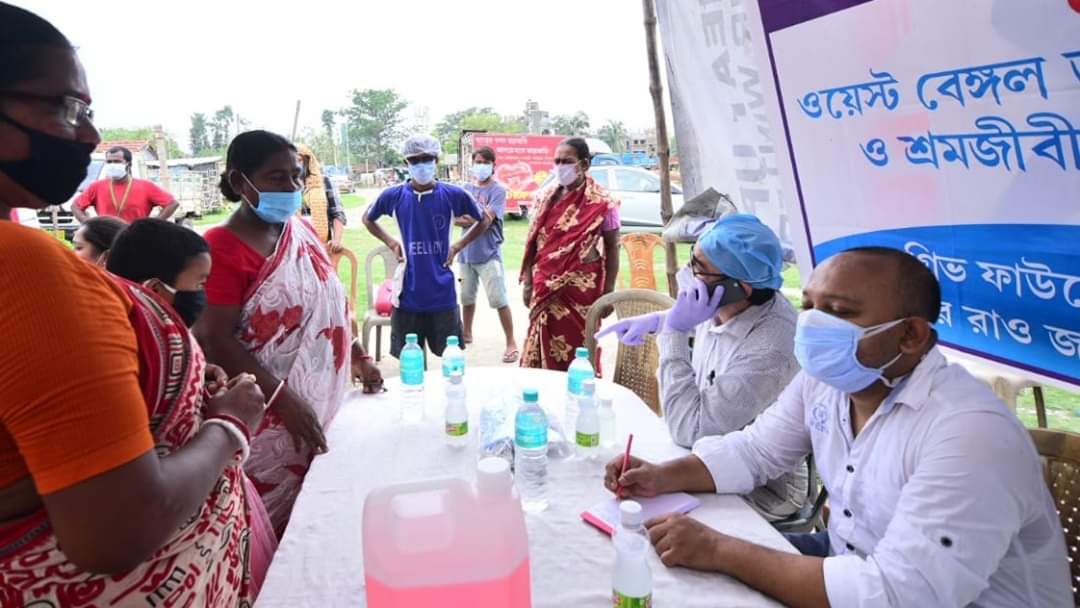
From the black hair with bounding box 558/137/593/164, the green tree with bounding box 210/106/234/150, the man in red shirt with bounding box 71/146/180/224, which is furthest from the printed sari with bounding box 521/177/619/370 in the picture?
the green tree with bounding box 210/106/234/150

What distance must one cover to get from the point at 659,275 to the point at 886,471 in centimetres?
701

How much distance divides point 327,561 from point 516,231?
1338 cm

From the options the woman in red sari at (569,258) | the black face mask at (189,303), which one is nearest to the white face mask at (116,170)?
the woman in red sari at (569,258)

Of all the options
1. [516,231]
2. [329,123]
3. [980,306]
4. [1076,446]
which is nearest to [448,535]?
[1076,446]

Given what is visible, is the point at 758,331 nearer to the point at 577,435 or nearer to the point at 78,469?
the point at 577,435

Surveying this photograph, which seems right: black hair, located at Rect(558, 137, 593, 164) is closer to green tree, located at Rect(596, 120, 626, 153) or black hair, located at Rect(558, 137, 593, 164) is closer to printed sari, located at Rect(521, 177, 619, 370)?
printed sari, located at Rect(521, 177, 619, 370)

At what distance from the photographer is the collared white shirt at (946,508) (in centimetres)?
110

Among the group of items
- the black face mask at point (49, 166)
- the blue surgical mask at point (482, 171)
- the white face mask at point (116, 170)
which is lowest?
the black face mask at point (49, 166)

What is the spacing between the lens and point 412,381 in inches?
87.1

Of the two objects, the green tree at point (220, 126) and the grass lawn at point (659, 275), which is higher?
the green tree at point (220, 126)

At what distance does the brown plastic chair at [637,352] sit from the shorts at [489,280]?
8.08 feet

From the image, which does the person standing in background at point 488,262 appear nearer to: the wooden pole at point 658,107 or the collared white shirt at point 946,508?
the wooden pole at point 658,107

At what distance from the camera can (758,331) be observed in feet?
6.47

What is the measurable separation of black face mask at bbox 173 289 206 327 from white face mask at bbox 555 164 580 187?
2702mm
